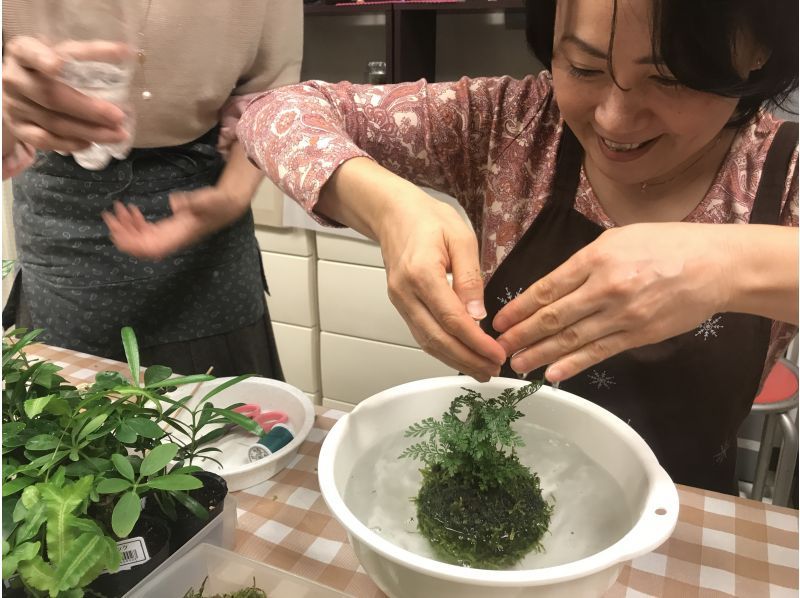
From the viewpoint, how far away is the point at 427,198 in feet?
2.15

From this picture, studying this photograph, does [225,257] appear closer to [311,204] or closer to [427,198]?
[311,204]

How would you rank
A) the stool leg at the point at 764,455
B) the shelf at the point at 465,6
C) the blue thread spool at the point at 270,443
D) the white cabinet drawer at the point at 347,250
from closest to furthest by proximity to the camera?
the blue thread spool at the point at 270,443 → the stool leg at the point at 764,455 → the shelf at the point at 465,6 → the white cabinet drawer at the point at 347,250

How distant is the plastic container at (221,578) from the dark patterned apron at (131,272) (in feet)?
2.16

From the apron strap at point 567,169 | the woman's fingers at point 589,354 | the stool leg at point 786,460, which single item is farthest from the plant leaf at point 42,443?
the stool leg at point 786,460

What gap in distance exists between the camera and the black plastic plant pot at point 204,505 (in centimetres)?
57

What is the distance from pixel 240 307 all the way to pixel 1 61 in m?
0.59

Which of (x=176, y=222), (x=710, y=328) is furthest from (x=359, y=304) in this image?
(x=710, y=328)

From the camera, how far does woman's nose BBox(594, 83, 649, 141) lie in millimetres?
667

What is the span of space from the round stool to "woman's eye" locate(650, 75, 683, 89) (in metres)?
0.74

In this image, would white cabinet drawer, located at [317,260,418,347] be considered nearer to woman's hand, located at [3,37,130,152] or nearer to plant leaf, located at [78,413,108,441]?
woman's hand, located at [3,37,130,152]

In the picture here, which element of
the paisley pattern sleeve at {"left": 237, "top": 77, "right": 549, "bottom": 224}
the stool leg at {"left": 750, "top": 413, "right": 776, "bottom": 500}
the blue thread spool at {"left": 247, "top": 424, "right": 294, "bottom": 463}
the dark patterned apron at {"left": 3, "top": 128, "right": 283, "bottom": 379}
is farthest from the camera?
the stool leg at {"left": 750, "top": 413, "right": 776, "bottom": 500}

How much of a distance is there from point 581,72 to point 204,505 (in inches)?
23.4

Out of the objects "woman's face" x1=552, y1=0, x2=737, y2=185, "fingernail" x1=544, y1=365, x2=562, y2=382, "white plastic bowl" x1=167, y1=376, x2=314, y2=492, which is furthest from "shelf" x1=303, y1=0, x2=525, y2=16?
"fingernail" x1=544, y1=365, x2=562, y2=382

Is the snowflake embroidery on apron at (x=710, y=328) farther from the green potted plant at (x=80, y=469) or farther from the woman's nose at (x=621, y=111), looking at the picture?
the green potted plant at (x=80, y=469)
